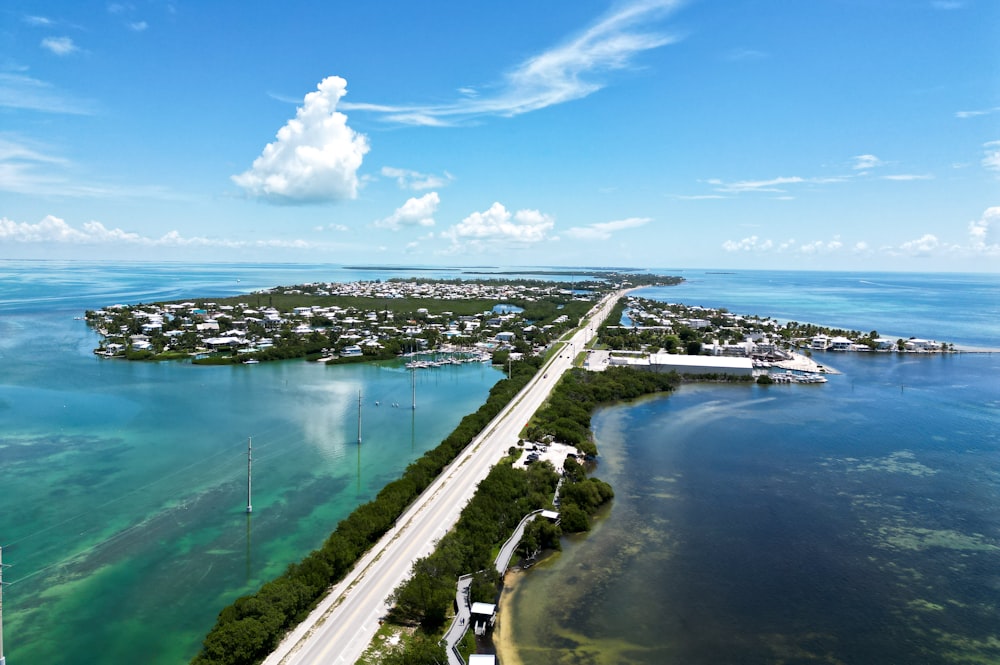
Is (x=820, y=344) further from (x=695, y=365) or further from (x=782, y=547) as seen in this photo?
(x=782, y=547)

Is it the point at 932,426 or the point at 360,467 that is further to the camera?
the point at 932,426

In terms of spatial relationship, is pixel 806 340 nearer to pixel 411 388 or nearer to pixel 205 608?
pixel 411 388

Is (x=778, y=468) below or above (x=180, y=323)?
below

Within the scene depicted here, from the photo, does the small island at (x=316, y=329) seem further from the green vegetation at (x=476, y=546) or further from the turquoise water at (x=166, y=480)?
the green vegetation at (x=476, y=546)

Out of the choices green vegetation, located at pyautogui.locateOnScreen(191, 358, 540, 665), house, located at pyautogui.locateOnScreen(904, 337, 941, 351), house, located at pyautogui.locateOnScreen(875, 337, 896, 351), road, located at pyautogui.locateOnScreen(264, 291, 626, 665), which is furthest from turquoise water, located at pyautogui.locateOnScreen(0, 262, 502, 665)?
house, located at pyautogui.locateOnScreen(904, 337, 941, 351)

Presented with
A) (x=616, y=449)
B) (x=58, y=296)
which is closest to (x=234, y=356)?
(x=616, y=449)

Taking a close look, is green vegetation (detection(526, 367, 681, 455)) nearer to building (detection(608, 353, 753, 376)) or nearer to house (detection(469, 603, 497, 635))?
building (detection(608, 353, 753, 376))
